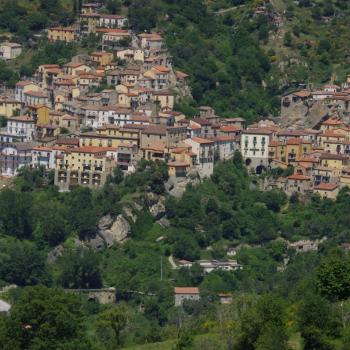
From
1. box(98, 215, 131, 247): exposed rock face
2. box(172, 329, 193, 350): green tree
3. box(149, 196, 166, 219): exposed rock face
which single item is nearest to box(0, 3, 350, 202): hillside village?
box(149, 196, 166, 219): exposed rock face

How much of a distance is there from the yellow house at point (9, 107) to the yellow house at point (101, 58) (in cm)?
535

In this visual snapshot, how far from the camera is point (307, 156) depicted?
94.8 metres

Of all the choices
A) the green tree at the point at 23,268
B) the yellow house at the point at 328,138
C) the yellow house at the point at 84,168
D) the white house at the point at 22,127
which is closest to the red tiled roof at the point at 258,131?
the yellow house at the point at 328,138

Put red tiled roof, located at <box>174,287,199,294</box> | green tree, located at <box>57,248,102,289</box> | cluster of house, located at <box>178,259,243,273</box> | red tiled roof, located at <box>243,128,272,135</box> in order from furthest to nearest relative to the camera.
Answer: red tiled roof, located at <box>243,128,272,135</box> → cluster of house, located at <box>178,259,243,273</box> → green tree, located at <box>57,248,102,289</box> → red tiled roof, located at <box>174,287,199,294</box>

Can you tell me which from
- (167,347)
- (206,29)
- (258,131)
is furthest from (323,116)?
(167,347)

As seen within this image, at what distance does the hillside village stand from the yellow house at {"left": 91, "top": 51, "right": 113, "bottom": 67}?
0.05m

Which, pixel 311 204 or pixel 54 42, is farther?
pixel 54 42

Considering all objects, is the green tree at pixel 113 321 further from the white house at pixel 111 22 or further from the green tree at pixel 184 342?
the white house at pixel 111 22

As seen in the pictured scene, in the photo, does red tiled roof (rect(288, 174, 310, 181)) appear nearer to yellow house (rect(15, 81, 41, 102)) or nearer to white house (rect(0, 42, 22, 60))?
yellow house (rect(15, 81, 41, 102))

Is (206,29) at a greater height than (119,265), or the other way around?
(206,29)

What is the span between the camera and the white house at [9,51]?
345 feet

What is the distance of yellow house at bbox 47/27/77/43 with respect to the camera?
10612 centimetres

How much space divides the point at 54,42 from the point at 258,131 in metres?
14.7

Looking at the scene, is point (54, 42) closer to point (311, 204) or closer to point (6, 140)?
point (6, 140)
